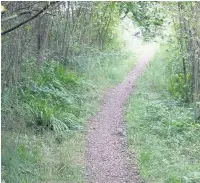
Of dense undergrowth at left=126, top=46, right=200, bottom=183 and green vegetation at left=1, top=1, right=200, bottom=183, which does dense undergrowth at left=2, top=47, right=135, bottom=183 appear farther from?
dense undergrowth at left=126, top=46, right=200, bottom=183

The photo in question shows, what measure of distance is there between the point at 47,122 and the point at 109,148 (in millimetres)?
1286

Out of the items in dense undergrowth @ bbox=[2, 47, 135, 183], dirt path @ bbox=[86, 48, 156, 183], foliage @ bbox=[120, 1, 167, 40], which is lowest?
dirt path @ bbox=[86, 48, 156, 183]

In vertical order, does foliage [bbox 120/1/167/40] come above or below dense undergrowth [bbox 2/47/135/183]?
above

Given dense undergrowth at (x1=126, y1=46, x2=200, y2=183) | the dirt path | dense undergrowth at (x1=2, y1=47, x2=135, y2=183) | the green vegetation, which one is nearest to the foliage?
the green vegetation

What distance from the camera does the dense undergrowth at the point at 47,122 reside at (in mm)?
5051

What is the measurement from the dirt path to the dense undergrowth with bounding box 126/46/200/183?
7.7 inches

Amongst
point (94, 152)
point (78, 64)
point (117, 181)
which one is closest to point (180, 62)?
point (78, 64)

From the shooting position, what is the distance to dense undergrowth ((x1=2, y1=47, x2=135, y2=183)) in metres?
5.05

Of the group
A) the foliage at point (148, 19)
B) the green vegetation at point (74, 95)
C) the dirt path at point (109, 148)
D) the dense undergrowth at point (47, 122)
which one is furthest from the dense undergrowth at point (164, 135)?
the foliage at point (148, 19)

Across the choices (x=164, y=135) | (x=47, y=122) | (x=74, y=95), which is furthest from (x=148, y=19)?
(x=47, y=122)

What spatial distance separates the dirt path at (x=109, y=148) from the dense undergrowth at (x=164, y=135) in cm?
20

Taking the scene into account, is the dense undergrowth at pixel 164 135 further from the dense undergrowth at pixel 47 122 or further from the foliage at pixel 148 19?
the foliage at pixel 148 19

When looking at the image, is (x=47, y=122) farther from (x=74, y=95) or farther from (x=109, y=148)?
(x=74, y=95)

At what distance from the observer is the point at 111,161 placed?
5.96 meters
